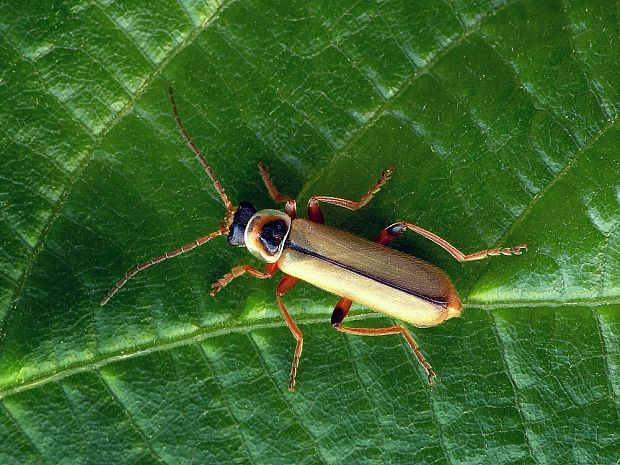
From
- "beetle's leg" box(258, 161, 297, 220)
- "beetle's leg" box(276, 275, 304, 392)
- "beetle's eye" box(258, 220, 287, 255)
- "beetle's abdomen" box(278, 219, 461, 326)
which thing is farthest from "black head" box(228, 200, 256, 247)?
"beetle's leg" box(276, 275, 304, 392)

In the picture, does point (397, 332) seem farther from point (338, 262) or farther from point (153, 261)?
point (153, 261)

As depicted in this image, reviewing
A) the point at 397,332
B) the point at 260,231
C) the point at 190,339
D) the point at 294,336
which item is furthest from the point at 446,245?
the point at 190,339

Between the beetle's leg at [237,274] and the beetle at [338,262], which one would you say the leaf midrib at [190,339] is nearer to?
the beetle at [338,262]

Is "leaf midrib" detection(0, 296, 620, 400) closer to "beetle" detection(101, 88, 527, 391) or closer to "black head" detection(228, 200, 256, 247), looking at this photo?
"beetle" detection(101, 88, 527, 391)

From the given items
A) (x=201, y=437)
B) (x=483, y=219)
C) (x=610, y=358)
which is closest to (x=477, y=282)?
(x=483, y=219)

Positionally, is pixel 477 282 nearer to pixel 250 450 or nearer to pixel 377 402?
pixel 377 402

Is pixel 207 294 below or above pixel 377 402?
above

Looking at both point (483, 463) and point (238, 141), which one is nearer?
point (483, 463)
